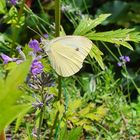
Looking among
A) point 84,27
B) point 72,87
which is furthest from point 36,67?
point 72,87

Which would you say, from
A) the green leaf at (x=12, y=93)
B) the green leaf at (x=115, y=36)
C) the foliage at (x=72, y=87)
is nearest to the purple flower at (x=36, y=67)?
the foliage at (x=72, y=87)

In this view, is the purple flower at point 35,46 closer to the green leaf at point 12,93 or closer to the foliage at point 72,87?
the foliage at point 72,87

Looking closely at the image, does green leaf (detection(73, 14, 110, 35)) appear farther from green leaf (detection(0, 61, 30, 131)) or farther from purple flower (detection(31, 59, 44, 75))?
green leaf (detection(0, 61, 30, 131))

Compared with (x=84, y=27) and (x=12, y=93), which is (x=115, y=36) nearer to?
(x=84, y=27)

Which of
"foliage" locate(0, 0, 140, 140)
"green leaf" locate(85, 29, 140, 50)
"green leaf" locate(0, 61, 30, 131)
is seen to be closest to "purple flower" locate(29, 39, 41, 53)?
"foliage" locate(0, 0, 140, 140)

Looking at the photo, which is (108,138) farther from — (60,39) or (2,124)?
(2,124)

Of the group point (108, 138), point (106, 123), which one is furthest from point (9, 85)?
point (106, 123)
